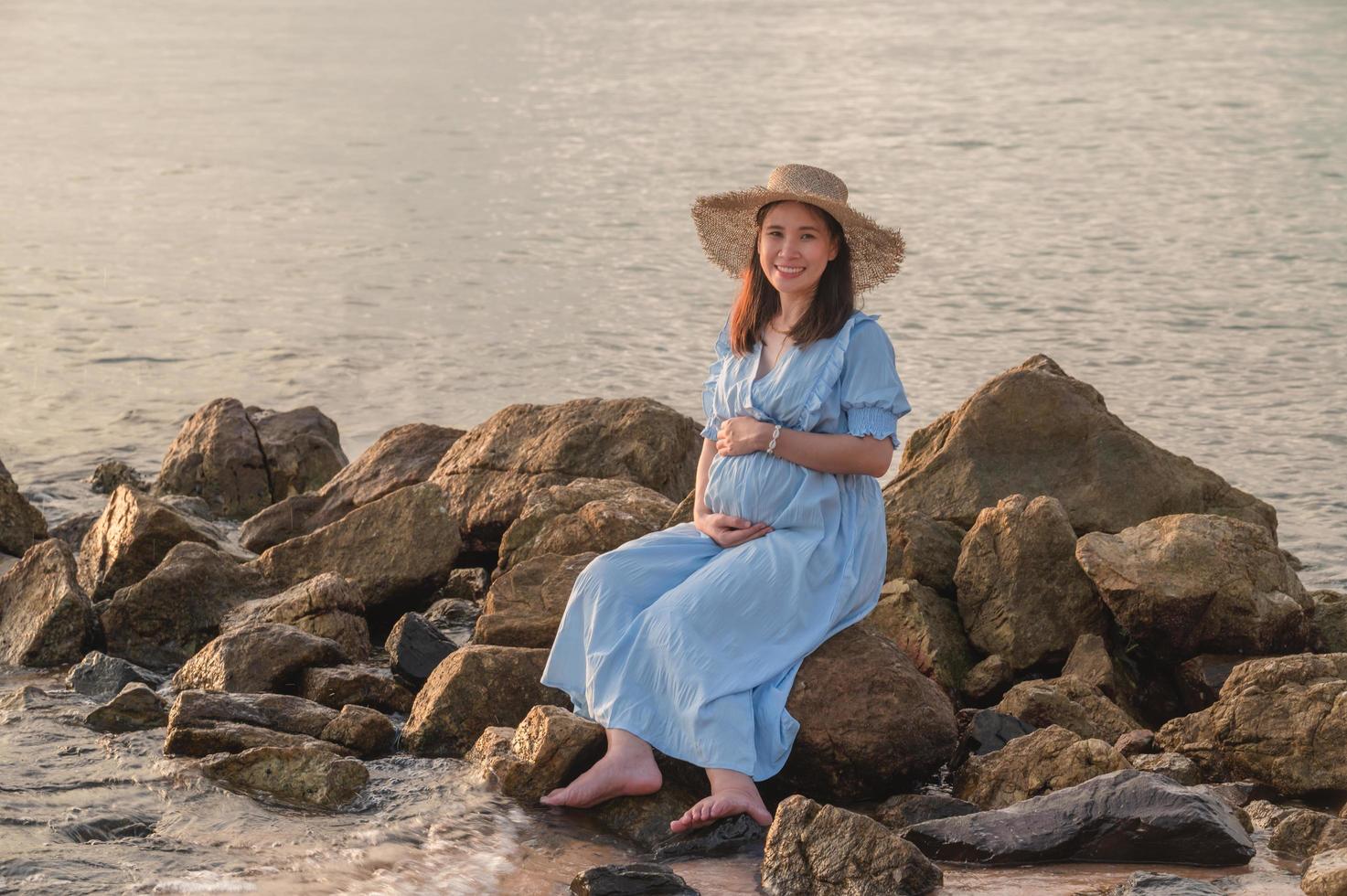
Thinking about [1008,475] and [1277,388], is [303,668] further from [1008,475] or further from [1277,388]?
[1277,388]

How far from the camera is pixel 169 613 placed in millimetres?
6941

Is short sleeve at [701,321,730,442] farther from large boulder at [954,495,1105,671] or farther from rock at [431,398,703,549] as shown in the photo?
rock at [431,398,703,549]

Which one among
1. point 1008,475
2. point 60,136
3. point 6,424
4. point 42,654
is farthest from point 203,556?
point 60,136

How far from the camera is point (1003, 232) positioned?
60.1 feet

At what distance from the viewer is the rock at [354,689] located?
6.04 meters

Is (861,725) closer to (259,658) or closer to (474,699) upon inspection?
(474,699)

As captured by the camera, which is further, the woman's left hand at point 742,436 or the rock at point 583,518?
the rock at point 583,518

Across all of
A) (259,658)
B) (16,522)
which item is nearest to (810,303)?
(259,658)

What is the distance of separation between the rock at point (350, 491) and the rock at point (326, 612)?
1.73m

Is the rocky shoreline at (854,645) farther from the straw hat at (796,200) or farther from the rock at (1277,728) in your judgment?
the straw hat at (796,200)

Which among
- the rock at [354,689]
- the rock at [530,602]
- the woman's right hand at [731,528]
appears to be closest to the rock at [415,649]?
the rock at [354,689]

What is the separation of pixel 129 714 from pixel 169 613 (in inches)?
37.7

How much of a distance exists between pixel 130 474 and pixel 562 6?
41658 millimetres

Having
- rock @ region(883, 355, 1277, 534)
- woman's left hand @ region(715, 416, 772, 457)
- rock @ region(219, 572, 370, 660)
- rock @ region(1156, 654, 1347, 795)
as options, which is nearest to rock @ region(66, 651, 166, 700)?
rock @ region(219, 572, 370, 660)
